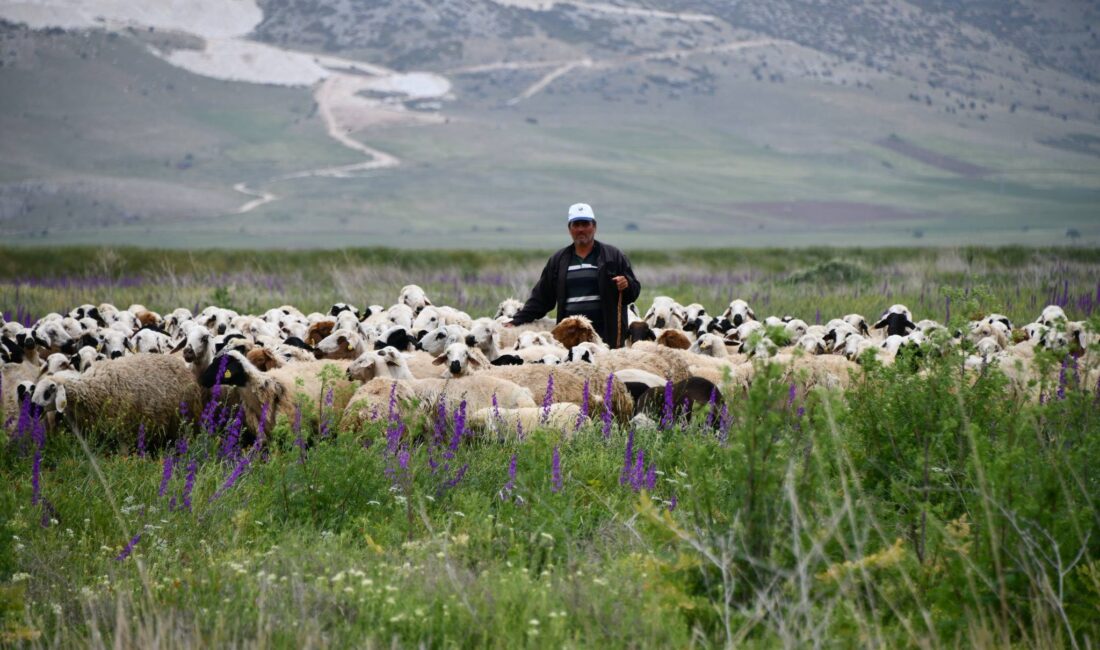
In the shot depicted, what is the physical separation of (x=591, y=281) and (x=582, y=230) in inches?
23.7

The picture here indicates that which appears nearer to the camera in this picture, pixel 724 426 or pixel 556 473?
pixel 556 473

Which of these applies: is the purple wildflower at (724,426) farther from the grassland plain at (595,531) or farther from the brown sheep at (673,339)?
the brown sheep at (673,339)

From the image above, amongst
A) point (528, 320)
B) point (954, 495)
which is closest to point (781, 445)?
point (954, 495)

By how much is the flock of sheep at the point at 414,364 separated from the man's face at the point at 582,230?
2.86ft

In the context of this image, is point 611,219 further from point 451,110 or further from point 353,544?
point 353,544

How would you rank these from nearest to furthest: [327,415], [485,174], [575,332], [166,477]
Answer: [166,477], [327,415], [575,332], [485,174]

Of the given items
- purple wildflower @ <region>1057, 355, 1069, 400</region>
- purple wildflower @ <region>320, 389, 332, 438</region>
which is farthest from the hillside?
purple wildflower @ <region>320, 389, 332, 438</region>

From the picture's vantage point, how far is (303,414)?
22.3ft

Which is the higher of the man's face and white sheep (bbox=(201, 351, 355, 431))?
the man's face

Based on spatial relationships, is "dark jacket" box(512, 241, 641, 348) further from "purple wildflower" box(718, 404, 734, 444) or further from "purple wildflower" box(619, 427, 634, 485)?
"purple wildflower" box(619, 427, 634, 485)

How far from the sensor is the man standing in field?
40.2ft

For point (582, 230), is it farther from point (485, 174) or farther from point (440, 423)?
point (485, 174)

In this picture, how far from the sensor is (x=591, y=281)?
1248 centimetres

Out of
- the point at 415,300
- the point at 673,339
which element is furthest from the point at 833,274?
the point at 673,339
